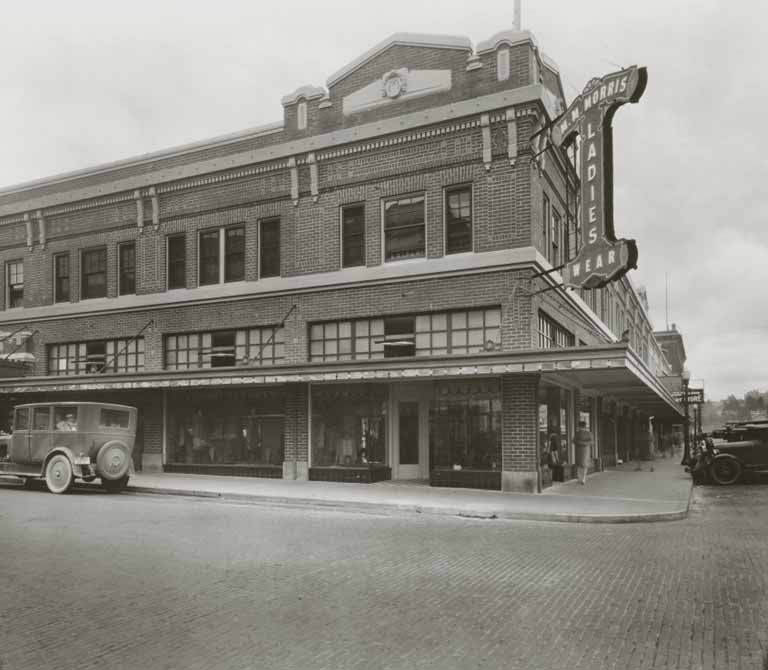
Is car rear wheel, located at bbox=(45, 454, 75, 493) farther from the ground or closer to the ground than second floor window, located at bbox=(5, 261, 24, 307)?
closer to the ground

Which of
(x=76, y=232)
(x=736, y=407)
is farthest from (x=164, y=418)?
(x=736, y=407)

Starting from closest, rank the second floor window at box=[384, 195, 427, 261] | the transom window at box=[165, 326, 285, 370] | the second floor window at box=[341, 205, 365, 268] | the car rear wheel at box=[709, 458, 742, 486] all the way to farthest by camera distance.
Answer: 1. the second floor window at box=[384, 195, 427, 261]
2. the second floor window at box=[341, 205, 365, 268]
3. the transom window at box=[165, 326, 285, 370]
4. the car rear wheel at box=[709, 458, 742, 486]

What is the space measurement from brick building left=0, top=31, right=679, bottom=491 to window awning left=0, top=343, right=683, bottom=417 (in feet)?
0.20

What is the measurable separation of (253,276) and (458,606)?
16077 mm

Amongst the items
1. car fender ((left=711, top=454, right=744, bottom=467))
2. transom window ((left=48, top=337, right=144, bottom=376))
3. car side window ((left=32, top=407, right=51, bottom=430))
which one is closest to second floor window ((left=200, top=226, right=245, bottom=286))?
transom window ((left=48, top=337, right=144, bottom=376))

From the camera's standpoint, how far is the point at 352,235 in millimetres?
20438

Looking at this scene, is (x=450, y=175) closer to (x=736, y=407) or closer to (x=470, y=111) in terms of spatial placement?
(x=470, y=111)

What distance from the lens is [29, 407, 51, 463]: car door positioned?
1756 cm

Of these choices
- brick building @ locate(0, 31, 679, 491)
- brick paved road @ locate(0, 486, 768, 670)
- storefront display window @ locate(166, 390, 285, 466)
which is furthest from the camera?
storefront display window @ locate(166, 390, 285, 466)

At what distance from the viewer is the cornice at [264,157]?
59.9 ft

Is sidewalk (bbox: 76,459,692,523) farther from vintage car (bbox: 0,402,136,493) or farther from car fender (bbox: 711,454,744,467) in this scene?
car fender (bbox: 711,454,744,467)

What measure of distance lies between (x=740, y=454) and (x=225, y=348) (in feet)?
50.4

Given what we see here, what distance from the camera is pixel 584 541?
36.2ft

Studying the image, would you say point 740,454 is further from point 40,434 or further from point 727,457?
point 40,434
